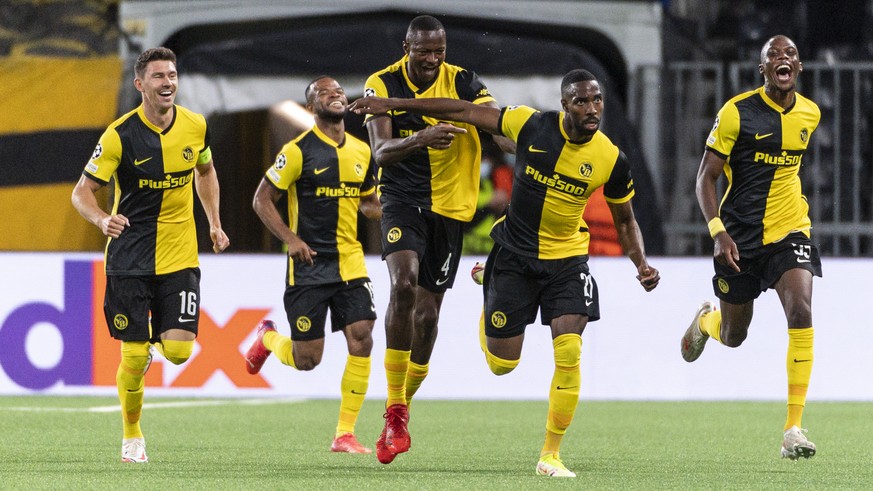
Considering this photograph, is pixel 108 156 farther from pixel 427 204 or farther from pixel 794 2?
pixel 794 2

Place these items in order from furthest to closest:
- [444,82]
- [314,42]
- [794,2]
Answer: [794,2]
[314,42]
[444,82]

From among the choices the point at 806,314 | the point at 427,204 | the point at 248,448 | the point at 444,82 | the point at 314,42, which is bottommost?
the point at 248,448

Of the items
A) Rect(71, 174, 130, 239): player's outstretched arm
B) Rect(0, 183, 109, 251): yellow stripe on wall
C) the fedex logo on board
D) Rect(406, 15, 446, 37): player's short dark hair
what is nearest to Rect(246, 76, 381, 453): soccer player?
Rect(406, 15, 446, 37): player's short dark hair

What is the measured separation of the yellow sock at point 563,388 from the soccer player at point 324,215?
1.87 meters

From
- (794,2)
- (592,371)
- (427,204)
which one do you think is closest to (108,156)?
(427,204)

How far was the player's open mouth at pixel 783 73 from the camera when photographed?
8203 millimetres

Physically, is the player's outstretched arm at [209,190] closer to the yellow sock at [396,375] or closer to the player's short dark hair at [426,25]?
the yellow sock at [396,375]

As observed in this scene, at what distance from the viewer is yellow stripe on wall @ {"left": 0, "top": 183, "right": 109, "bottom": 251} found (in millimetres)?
15375

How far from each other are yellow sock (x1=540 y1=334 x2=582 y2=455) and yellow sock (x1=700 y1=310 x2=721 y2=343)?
Answer: 225 cm

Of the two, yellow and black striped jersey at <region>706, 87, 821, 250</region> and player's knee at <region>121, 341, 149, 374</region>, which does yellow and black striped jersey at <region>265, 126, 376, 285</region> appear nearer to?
player's knee at <region>121, 341, 149, 374</region>

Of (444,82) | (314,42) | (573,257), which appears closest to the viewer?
(573,257)

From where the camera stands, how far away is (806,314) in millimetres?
8125

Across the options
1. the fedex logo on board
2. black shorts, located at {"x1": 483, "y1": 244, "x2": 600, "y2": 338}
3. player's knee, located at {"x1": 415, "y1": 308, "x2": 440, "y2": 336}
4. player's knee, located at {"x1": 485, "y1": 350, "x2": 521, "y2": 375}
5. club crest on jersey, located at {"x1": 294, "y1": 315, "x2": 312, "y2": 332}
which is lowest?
the fedex logo on board

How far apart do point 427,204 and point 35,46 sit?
972 cm
